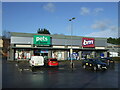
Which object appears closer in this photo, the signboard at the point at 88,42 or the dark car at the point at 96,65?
the dark car at the point at 96,65

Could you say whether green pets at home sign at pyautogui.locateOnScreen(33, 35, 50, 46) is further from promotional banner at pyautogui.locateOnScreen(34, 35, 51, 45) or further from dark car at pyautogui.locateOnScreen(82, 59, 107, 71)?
dark car at pyautogui.locateOnScreen(82, 59, 107, 71)

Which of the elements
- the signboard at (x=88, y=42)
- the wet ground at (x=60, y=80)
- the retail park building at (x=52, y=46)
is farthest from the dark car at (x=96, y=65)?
the signboard at (x=88, y=42)

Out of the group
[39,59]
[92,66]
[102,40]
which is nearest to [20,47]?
[39,59]

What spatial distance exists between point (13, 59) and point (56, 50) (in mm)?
11645

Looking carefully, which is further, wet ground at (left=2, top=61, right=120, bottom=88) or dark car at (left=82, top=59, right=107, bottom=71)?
dark car at (left=82, top=59, right=107, bottom=71)

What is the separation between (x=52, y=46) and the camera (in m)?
43.8

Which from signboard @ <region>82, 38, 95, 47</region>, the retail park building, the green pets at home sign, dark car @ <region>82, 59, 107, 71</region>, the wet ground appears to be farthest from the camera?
signboard @ <region>82, 38, 95, 47</region>

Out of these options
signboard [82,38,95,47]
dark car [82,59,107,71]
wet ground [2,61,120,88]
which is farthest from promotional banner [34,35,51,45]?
wet ground [2,61,120,88]

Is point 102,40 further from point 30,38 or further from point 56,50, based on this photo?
point 30,38

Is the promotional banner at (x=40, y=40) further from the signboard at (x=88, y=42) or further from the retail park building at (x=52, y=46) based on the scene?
the signboard at (x=88, y=42)

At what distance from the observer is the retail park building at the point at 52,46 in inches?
1585

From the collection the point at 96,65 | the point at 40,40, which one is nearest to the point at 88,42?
the point at 40,40

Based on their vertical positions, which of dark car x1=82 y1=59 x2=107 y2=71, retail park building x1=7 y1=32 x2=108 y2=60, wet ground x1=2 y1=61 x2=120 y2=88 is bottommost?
wet ground x1=2 y1=61 x2=120 y2=88

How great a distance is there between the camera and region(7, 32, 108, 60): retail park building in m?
40.2
